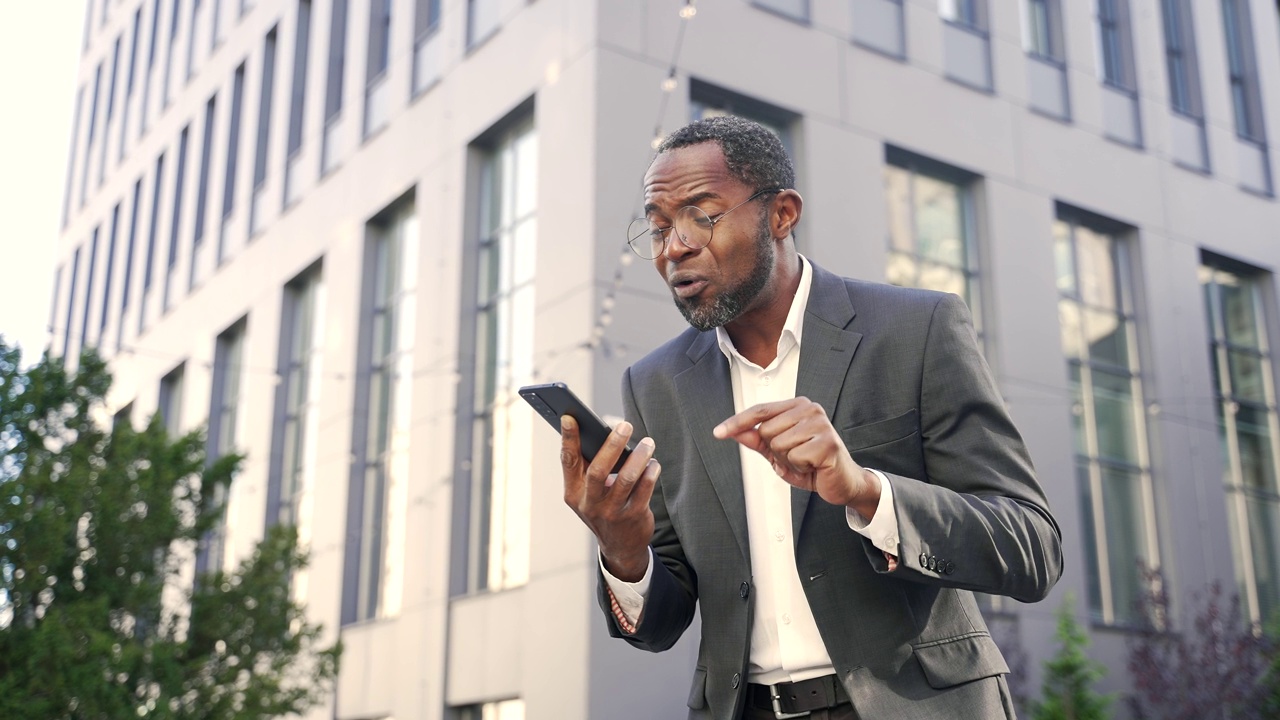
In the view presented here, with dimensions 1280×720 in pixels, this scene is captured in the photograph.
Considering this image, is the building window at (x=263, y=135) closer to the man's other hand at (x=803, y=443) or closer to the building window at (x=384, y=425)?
the building window at (x=384, y=425)

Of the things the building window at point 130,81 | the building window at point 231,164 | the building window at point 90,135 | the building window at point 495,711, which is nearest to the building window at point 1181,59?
the building window at point 495,711

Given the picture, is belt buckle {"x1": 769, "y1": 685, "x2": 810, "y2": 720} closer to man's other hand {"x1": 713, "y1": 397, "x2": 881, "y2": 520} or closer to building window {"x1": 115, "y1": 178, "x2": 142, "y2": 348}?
man's other hand {"x1": 713, "y1": 397, "x2": 881, "y2": 520}

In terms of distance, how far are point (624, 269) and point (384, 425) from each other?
18.8 feet

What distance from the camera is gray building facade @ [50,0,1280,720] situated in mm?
14445

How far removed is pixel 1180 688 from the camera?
14.9 metres

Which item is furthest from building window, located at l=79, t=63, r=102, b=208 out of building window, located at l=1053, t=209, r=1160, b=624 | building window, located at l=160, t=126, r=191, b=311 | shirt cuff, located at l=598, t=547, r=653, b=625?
shirt cuff, located at l=598, t=547, r=653, b=625

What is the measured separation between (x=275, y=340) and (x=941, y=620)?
19779mm

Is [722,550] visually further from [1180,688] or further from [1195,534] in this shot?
[1195,534]

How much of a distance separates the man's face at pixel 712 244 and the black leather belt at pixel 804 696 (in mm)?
712

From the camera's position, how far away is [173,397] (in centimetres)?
2603

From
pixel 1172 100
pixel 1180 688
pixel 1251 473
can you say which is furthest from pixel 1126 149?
pixel 1180 688

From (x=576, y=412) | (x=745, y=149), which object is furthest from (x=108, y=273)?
(x=576, y=412)

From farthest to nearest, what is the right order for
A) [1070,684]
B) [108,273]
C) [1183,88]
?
[108,273], [1183,88], [1070,684]

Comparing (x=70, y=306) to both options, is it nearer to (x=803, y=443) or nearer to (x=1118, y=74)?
(x=1118, y=74)
